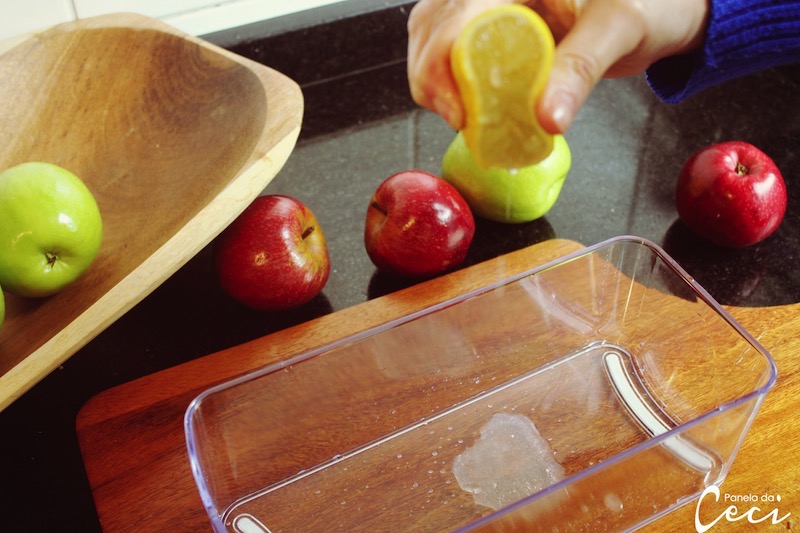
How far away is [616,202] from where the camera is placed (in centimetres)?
109

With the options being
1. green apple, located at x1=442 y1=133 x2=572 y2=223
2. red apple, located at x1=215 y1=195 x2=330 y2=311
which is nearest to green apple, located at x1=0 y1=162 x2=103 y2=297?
red apple, located at x1=215 y1=195 x2=330 y2=311

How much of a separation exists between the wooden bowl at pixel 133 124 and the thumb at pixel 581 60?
338 millimetres

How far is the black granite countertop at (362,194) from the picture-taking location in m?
0.84

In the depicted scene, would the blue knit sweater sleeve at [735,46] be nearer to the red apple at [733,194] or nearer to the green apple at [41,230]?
the red apple at [733,194]

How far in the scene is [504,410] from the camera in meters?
0.87

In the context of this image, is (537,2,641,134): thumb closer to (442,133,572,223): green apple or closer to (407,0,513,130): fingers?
(407,0,513,130): fingers

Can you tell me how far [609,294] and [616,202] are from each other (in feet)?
0.69

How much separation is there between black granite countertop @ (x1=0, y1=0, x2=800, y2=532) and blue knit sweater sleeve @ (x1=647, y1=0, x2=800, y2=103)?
260mm

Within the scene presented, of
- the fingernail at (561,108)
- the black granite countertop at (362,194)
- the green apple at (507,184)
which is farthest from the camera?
the green apple at (507,184)

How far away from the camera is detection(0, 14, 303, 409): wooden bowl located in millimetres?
863

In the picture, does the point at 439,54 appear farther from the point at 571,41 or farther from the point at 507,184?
the point at 507,184

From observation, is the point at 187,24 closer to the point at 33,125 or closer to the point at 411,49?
the point at 33,125

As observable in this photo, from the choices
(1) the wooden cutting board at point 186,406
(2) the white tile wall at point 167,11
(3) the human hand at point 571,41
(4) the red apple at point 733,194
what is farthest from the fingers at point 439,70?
(2) the white tile wall at point 167,11

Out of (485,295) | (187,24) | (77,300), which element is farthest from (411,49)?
(187,24)
